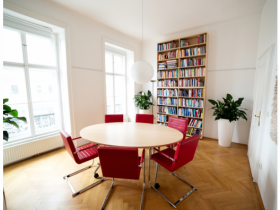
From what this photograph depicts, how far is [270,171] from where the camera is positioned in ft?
5.19

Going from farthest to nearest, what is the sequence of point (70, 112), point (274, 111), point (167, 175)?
1. point (70, 112)
2. point (167, 175)
3. point (274, 111)

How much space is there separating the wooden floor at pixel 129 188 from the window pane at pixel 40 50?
219 centimetres

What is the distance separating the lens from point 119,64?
5.02m

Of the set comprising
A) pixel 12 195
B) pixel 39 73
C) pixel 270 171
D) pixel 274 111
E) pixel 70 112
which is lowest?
pixel 12 195

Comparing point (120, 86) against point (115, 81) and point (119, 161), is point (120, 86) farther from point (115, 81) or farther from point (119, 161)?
point (119, 161)

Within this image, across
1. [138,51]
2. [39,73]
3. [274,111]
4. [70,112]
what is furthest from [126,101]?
[274,111]

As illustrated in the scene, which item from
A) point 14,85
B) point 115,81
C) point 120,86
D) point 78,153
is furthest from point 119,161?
point 120,86

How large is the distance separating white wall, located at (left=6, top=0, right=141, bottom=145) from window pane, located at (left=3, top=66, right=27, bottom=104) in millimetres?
961

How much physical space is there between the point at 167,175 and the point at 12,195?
2.40 meters

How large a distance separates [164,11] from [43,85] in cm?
334

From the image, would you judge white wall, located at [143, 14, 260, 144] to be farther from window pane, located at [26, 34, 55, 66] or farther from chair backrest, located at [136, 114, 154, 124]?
window pane, located at [26, 34, 55, 66]

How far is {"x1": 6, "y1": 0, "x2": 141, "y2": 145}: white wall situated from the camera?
3033 mm

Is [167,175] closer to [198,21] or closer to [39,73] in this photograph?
[39,73]

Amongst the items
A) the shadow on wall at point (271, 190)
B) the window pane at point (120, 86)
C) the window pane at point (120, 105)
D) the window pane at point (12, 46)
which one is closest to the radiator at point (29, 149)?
the window pane at point (12, 46)
